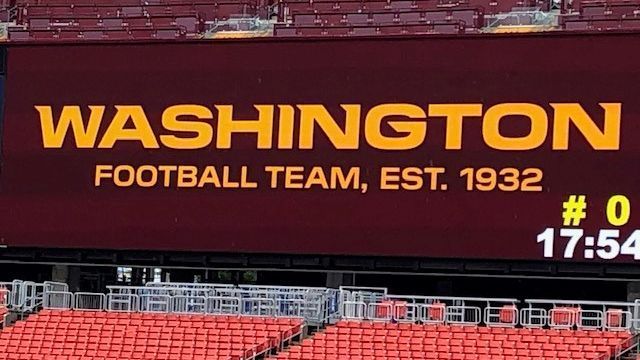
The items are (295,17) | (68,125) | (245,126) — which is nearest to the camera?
(245,126)

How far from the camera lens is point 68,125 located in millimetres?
26031

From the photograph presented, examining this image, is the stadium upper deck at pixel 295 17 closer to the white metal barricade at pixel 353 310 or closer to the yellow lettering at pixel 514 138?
the yellow lettering at pixel 514 138

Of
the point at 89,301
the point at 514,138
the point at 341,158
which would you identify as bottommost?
the point at 89,301

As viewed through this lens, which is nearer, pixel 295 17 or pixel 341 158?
pixel 341 158

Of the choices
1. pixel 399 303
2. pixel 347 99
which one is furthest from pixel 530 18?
pixel 399 303

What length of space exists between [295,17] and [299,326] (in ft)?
17.4

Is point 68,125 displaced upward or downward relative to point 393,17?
downward

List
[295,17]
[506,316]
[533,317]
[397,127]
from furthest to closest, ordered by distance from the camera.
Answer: [295,17] → [397,127] → [533,317] → [506,316]

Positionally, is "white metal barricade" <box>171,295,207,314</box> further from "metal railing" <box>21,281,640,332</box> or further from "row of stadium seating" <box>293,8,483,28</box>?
"row of stadium seating" <box>293,8,483,28</box>

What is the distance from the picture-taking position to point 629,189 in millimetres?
23547

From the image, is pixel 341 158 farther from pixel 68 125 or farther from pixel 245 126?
pixel 68 125

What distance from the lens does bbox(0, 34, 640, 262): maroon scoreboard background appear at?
23.8m

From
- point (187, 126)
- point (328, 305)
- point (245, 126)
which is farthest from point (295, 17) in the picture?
point (328, 305)

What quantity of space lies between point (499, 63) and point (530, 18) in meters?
1.51
